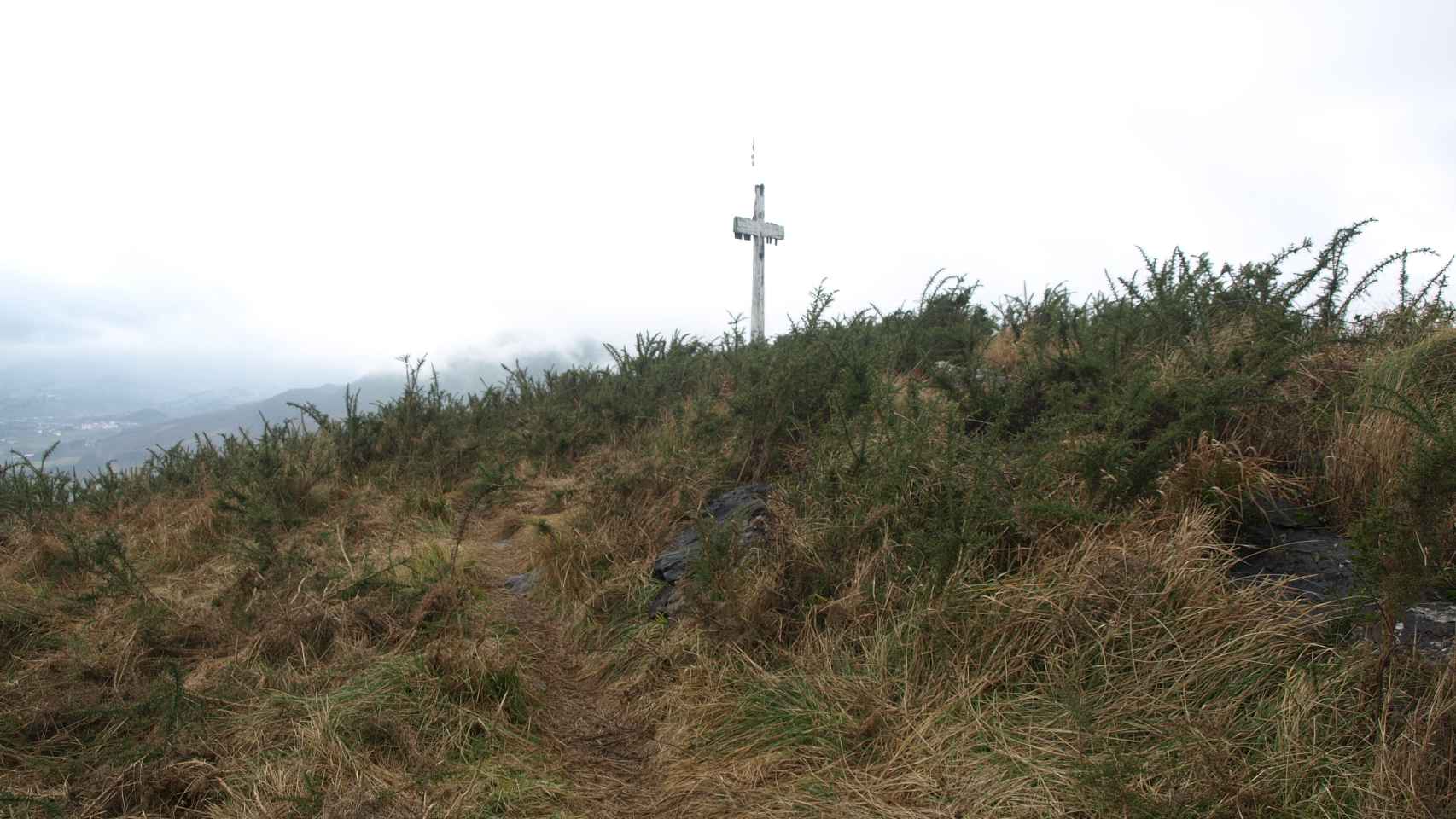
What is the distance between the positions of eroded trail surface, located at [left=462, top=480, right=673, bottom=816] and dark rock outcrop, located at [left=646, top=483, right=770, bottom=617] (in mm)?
545

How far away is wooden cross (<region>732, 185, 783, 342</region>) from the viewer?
11.9m

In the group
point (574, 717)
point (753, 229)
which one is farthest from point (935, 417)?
point (753, 229)

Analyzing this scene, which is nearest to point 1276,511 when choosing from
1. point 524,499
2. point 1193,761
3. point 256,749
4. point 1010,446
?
point 1010,446

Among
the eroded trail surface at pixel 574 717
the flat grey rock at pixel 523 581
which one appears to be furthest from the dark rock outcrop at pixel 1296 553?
the flat grey rock at pixel 523 581

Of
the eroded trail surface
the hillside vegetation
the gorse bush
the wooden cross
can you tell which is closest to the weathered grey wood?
the wooden cross

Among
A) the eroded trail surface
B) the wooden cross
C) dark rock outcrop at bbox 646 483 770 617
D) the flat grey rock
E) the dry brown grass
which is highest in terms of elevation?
the wooden cross

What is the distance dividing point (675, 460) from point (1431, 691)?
4184 millimetres

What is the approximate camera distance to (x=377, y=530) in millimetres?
5750

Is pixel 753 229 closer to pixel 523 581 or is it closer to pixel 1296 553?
pixel 523 581

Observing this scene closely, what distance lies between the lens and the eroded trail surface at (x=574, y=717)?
9.32 feet

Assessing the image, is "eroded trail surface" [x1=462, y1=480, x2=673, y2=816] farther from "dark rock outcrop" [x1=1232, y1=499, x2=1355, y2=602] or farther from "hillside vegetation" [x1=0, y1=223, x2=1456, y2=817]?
"dark rock outcrop" [x1=1232, y1=499, x2=1355, y2=602]

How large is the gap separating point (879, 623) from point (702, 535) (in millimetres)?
1166

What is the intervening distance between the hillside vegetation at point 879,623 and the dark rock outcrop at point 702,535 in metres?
0.11

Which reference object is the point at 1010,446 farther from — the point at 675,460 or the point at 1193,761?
the point at 675,460
